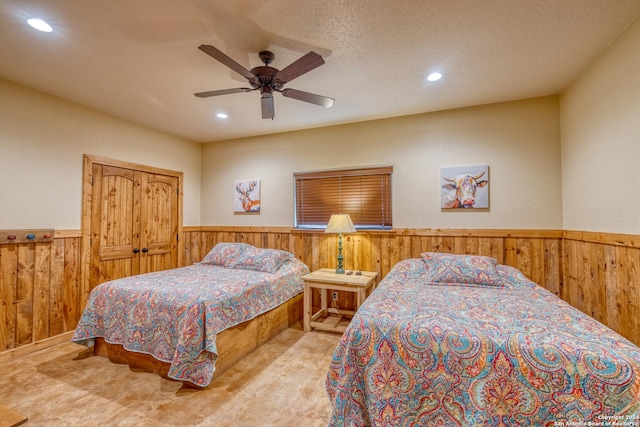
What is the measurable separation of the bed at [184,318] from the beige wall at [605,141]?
298cm

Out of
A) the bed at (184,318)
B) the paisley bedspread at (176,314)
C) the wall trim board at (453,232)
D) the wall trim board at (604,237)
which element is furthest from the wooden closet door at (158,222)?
the wall trim board at (604,237)

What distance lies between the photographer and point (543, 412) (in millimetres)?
1198

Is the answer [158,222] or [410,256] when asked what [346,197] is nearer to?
[410,256]

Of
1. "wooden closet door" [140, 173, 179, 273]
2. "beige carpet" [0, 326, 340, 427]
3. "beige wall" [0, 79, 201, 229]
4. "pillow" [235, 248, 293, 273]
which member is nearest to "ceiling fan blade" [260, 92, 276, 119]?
"pillow" [235, 248, 293, 273]

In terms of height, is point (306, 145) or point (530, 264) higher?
point (306, 145)

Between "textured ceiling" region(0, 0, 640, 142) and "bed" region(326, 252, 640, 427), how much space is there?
1.87 m

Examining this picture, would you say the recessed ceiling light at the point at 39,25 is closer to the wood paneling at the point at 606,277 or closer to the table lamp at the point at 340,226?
the table lamp at the point at 340,226

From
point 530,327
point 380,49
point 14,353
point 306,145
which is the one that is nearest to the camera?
point 530,327

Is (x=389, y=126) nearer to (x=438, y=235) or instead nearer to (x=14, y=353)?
(x=438, y=235)

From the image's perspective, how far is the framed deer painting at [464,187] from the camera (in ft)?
10.1

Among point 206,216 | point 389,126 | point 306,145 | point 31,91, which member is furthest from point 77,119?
point 389,126

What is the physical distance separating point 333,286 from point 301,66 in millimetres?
2196

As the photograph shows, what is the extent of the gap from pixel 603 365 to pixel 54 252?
4.37 metres

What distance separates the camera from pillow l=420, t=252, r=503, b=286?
7.71 feet
